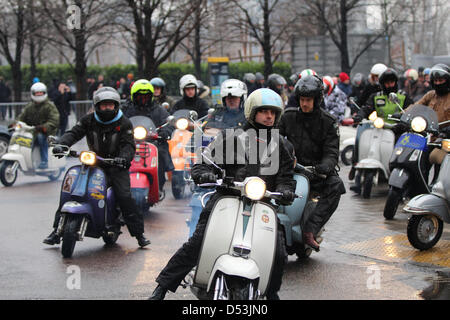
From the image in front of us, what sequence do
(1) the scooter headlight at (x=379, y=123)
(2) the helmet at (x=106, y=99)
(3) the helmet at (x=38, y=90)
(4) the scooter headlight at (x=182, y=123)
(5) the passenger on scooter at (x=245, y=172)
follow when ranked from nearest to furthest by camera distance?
(5) the passenger on scooter at (x=245, y=172)
(2) the helmet at (x=106, y=99)
(4) the scooter headlight at (x=182, y=123)
(1) the scooter headlight at (x=379, y=123)
(3) the helmet at (x=38, y=90)

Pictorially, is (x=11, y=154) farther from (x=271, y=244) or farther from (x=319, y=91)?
(x=271, y=244)

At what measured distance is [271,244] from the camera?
17.6 feet

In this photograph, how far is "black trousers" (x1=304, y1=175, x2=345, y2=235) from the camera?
730cm

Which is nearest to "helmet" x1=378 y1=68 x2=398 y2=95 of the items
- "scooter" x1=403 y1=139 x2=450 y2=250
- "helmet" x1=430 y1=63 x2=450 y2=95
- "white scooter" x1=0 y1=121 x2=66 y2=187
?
"helmet" x1=430 y1=63 x2=450 y2=95

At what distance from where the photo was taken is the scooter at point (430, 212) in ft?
25.7

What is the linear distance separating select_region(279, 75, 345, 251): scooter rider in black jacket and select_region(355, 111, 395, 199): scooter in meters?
4.24

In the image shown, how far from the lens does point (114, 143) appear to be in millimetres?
8352

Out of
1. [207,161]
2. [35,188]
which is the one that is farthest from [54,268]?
[35,188]

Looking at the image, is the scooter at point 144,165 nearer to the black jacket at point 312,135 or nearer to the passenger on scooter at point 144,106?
the passenger on scooter at point 144,106

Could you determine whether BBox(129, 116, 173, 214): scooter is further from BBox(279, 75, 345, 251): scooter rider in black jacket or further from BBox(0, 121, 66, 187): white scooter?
BBox(0, 121, 66, 187): white scooter

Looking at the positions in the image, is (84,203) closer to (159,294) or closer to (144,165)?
(144,165)

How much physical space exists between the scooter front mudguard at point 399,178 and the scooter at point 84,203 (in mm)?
3473

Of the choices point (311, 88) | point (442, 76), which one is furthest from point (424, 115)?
point (311, 88)

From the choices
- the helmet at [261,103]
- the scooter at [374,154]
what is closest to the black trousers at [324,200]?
the helmet at [261,103]
